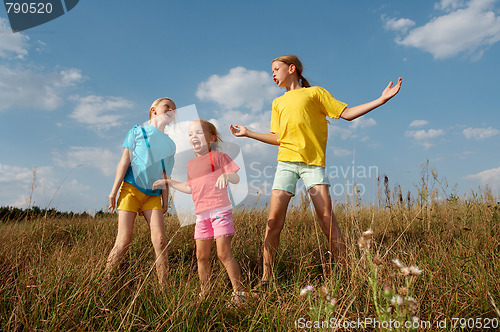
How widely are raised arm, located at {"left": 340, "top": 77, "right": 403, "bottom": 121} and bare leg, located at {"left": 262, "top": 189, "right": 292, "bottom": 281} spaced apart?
0.86 m

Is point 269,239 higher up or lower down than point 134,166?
lower down

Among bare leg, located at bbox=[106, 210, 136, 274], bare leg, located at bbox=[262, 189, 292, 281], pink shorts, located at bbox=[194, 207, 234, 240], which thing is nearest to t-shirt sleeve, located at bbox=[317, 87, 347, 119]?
bare leg, located at bbox=[262, 189, 292, 281]

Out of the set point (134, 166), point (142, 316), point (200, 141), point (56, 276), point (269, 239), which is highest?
point (200, 141)

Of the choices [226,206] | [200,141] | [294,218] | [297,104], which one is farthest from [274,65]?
[294,218]

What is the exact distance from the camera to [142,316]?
2064 mm

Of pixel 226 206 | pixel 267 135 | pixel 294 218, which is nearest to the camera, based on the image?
pixel 226 206

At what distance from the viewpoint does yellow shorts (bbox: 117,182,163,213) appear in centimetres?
301

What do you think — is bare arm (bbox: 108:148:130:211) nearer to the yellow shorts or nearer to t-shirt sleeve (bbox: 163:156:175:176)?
the yellow shorts

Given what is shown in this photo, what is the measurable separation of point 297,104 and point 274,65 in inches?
20.4

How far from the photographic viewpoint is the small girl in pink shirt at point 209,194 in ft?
8.97

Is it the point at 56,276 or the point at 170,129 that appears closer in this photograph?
the point at 56,276

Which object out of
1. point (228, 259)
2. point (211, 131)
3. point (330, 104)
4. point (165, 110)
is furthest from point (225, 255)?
point (330, 104)

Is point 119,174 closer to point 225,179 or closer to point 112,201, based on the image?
point 112,201

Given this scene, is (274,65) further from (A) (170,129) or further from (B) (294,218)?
(B) (294,218)
